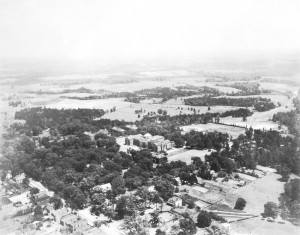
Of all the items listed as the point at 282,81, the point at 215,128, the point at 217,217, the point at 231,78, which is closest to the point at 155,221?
the point at 217,217

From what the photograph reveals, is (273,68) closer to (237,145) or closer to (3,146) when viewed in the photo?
(237,145)

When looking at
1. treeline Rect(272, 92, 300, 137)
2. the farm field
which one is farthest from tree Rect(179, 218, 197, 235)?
the farm field

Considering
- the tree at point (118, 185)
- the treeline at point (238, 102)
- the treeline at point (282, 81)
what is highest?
the treeline at point (282, 81)

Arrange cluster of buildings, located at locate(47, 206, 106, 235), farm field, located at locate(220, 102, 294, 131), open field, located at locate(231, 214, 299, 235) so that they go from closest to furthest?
open field, located at locate(231, 214, 299, 235)
cluster of buildings, located at locate(47, 206, 106, 235)
farm field, located at locate(220, 102, 294, 131)

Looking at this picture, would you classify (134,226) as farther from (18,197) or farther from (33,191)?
(18,197)

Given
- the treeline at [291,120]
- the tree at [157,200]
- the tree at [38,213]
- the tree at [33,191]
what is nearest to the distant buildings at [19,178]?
the tree at [33,191]

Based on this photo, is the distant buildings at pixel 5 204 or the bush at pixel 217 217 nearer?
the bush at pixel 217 217

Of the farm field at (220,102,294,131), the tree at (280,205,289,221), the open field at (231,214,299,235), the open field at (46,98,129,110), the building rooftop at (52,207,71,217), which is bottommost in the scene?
the open field at (231,214,299,235)

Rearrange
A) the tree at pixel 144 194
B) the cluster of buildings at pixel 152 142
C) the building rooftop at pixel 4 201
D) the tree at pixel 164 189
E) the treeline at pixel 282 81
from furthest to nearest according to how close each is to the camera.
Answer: the treeline at pixel 282 81 < the cluster of buildings at pixel 152 142 < the building rooftop at pixel 4 201 < the tree at pixel 164 189 < the tree at pixel 144 194

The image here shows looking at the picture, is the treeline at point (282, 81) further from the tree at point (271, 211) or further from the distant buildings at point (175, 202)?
the distant buildings at point (175, 202)

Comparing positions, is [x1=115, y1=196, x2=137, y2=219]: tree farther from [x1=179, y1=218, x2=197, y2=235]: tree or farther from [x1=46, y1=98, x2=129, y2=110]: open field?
[x1=46, y1=98, x2=129, y2=110]: open field
